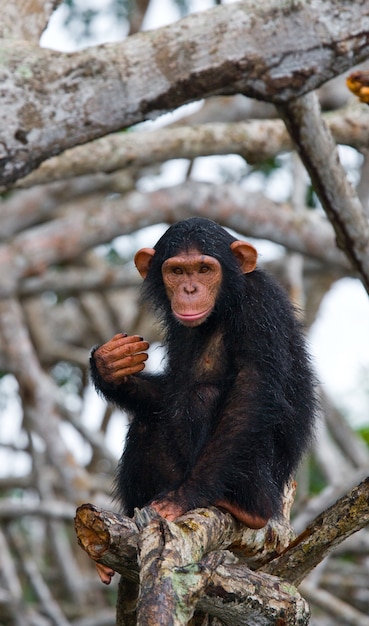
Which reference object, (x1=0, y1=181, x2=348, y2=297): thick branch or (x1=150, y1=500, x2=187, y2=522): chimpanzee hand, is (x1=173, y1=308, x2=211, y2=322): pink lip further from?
(x1=0, y1=181, x2=348, y2=297): thick branch

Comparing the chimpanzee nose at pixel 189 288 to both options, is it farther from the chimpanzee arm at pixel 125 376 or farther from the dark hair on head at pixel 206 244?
the chimpanzee arm at pixel 125 376

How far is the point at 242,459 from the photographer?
3.79m

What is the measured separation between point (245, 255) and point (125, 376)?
2.13 feet

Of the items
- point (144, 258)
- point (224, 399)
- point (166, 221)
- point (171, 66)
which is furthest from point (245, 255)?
point (166, 221)

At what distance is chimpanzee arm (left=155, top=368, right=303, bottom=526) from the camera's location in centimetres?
367

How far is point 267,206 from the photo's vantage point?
289 inches

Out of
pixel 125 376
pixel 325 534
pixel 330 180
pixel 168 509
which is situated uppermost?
pixel 330 180

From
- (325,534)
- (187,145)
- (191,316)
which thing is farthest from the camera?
(187,145)

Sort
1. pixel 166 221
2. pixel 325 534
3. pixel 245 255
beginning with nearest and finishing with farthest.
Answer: pixel 325 534
pixel 245 255
pixel 166 221

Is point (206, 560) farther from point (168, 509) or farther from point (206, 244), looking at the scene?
point (206, 244)

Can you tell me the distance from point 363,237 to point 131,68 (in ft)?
4.30

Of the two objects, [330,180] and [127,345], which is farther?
[330,180]

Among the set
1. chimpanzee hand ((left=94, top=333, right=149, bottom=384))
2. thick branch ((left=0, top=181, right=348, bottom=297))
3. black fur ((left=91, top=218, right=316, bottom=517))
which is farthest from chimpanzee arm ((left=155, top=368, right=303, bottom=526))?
thick branch ((left=0, top=181, right=348, bottom=297))

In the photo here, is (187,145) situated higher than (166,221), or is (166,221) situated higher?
(187,145)
